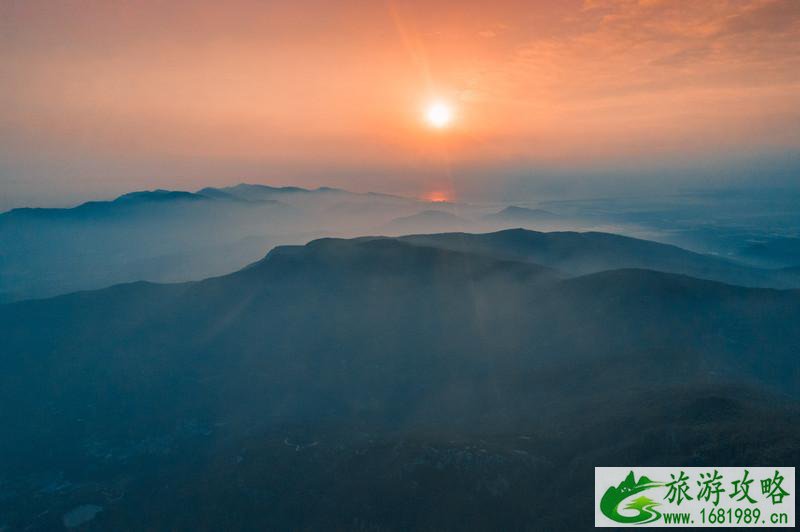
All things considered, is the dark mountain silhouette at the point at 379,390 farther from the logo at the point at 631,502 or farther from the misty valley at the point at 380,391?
the logo at the point at 631,502

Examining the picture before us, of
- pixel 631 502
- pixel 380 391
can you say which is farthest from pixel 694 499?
pixel 380 391

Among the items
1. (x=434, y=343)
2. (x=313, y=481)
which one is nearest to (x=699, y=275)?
(x=434, y=343)

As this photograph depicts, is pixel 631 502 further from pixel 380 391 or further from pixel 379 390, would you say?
pixel 379 390

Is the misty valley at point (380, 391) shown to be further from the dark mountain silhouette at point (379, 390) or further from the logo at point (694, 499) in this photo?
the logo at point (694, 499)

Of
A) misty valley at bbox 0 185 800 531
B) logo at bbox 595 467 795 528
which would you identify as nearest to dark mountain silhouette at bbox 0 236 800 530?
misty valley at bbox 0 185 800 531

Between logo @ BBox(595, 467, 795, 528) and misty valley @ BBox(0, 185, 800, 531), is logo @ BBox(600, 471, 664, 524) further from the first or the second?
misty valley @ BBox(0, 185, 800, 531)

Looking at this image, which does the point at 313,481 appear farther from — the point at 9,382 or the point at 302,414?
the point at 9,382

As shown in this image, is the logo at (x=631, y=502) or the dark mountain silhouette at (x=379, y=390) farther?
the dark mountain silhouette at (x=379, y=390)

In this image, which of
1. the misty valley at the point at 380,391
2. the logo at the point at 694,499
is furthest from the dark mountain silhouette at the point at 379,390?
the logo at the point at 694,499
